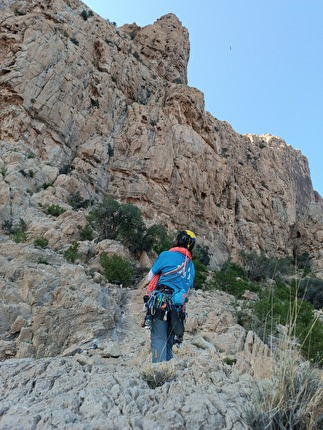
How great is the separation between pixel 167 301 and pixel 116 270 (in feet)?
24.3

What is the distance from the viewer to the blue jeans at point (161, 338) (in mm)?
3993

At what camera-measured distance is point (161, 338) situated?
4074 millimetres

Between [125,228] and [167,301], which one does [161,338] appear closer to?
[167,301]

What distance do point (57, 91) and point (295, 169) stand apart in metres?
37.1

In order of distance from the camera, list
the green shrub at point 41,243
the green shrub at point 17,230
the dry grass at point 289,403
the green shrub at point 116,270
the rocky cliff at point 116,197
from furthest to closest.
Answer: the green shrub at point 17,230, the green shrub at point 41,243, the green shrub at point 116,270, the rocky cliff at point 116,197, the dry grass at point 289,403

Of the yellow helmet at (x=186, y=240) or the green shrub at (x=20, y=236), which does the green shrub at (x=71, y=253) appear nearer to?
the green shrub at (x=20, y=236)

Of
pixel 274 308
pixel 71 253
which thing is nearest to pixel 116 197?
pixel 71 253

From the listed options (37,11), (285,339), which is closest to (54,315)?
(285,339)

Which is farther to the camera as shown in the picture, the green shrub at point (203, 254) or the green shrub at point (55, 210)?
the green shrub at point (203, 254)

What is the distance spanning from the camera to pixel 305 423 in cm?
227

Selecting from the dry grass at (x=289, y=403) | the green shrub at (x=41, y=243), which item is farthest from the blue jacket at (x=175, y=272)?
the green shrub at (x=41, y=243)

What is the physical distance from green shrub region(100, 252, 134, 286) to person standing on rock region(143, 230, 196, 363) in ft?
23.1

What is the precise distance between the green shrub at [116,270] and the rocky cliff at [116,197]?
16.7 inches

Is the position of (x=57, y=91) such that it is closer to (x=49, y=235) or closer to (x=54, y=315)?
(x=49, y=235)
